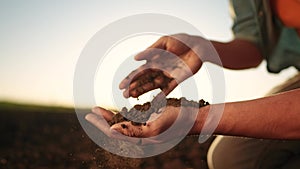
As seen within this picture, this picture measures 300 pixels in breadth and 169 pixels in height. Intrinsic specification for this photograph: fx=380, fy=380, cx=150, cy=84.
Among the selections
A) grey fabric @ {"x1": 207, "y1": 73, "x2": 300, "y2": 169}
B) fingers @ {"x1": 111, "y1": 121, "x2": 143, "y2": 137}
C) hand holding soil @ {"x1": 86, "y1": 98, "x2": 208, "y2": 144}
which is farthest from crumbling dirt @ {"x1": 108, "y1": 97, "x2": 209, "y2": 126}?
grey fabric @ {"x1": 207, "y1": 73, "x2": 300, "y2": 169}

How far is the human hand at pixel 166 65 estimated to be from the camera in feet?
4.26

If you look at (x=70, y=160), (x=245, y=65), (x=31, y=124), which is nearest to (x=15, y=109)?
(x=31, y=124)

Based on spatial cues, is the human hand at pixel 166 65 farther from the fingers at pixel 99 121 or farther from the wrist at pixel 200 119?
the wrist at pixel 200 119

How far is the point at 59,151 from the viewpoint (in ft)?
10.7

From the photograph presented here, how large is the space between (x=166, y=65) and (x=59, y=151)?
2130 millimetres

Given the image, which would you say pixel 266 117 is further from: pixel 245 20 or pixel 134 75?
pixel 245 20

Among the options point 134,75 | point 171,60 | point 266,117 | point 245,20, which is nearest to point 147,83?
point 134,75

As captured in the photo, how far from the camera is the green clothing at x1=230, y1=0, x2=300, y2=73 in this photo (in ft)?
5.20

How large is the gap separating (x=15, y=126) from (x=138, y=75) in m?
3.41

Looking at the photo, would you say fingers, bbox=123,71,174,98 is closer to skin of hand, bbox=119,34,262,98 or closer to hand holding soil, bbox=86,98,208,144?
skin of hand, bbox=119,34,262,98

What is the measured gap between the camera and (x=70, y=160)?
2945 mm

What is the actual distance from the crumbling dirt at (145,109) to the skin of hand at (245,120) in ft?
0.32

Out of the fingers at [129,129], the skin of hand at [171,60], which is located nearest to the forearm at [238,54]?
the skin of hand at [171,60]

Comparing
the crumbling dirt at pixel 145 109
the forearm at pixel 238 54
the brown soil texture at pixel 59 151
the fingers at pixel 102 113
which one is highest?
the fingers at pixel 102 113
